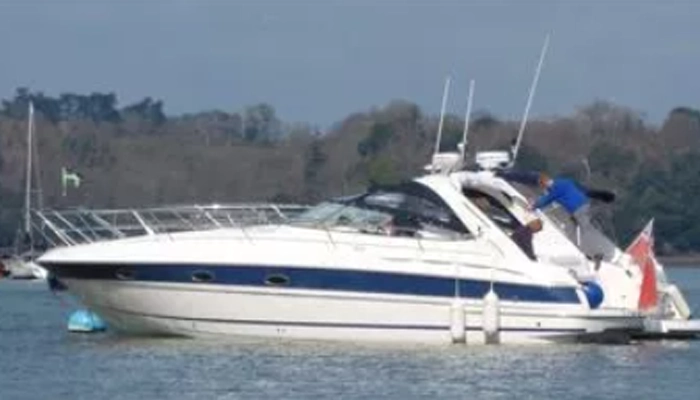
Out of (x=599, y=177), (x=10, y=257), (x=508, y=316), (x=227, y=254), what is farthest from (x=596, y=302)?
(x=599, y=177)

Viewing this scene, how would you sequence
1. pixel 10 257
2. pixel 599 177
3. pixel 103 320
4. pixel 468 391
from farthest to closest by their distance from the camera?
Result: pixel 599 177 → pixel 10 257 → pixel 103 320 → pixel 468 391

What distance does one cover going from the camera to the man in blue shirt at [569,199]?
51.8m

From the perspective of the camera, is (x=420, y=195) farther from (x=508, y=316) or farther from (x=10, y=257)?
(x=10, y=257)

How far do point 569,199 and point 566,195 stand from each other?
0.09 m

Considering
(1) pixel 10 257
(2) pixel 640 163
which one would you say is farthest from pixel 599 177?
(1) pixel 10 257

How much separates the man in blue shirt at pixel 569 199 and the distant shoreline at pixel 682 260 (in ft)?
347

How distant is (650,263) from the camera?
169ft

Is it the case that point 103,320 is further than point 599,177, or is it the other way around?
point 599,177

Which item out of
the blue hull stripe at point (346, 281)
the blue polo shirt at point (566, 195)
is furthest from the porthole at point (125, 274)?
the blue polo shirt at point (566, 195)

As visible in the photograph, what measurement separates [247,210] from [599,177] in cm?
10651

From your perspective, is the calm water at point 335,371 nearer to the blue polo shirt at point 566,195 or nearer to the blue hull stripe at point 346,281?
the blue hull stripe at point 346,281

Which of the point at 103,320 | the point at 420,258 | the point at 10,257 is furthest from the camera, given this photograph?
the point at 10,257

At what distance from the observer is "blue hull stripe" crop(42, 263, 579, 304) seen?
159ft

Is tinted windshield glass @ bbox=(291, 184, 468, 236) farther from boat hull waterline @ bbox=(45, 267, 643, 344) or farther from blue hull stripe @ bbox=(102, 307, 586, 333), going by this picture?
blue hull stripe @ bbox=(102, 307, 586, 333)
